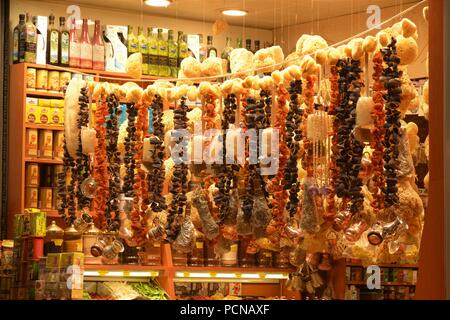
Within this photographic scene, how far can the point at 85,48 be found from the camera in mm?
7484

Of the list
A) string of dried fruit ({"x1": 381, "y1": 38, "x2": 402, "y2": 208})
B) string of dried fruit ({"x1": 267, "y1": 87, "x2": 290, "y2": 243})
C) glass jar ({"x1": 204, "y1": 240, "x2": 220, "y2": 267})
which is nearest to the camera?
string of dried fruit ({"x1": 381, "y1": 38, "x2": 402, "y2": 208})

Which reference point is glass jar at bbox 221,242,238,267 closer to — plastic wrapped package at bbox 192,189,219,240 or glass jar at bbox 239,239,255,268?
glass jar at bbox 239,239,255,268

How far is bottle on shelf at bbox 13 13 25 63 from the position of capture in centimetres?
725

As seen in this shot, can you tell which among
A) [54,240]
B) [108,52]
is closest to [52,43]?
[108,52]

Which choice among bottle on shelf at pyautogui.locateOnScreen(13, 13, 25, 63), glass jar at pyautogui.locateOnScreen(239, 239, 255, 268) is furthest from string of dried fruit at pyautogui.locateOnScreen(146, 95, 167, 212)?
glass jar at pyautogui.locateOnScreen(239, 239, 255, 268)

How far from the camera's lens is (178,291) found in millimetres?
7848

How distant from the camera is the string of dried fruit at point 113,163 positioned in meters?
5.94

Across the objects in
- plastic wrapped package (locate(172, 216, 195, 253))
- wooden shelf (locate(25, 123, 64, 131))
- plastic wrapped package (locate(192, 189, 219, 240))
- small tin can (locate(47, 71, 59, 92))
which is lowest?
plastic wrapped package (locate(172, 216, 195, 253))

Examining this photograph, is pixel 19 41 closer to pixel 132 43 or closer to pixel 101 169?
pixel 132 43

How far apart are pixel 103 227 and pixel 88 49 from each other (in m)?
1.91

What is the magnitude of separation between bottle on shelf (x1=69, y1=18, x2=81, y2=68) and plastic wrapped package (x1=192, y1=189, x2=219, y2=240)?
218 cm

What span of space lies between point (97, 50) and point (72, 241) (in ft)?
4.74
